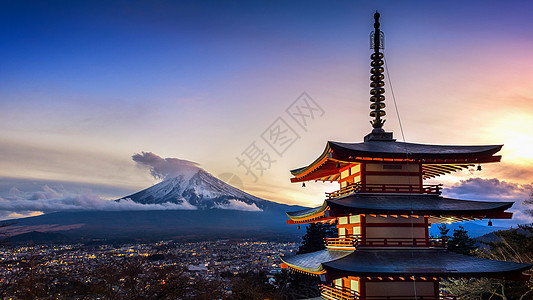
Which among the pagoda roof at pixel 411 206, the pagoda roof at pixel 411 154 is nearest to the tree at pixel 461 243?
the pagoda roof at pixel 411 154

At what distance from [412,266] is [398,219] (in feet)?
7.26

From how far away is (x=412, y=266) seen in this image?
16016mm

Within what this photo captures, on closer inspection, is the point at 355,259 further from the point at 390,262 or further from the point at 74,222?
the point at 74,222

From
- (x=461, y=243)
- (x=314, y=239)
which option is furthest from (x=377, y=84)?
(x=461, y=243)

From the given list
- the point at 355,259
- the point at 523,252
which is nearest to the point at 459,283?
the point at 523,252

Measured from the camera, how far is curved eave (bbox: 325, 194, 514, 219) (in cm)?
1638

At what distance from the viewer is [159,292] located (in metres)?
28.8

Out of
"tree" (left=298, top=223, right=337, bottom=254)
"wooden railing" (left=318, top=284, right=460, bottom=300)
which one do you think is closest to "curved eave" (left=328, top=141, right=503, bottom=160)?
"wooden railing" (left=318, top=284, right=460, bottom=300)

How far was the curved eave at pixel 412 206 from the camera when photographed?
645 inches

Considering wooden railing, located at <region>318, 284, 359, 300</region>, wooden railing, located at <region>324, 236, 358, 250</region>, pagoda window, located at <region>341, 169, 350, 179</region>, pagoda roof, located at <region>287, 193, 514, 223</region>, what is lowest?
wooden railing, located at <region>318, 284, 359, 300</region>

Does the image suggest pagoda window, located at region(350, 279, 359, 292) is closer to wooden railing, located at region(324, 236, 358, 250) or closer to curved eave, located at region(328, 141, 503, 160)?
wooden railing, located at region(324, 236, 358, 250)

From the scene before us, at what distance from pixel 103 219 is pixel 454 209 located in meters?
168

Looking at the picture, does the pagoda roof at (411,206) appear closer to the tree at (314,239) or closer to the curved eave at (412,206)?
the curved eave at (412,206)

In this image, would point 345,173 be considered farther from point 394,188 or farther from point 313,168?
point 394,188
